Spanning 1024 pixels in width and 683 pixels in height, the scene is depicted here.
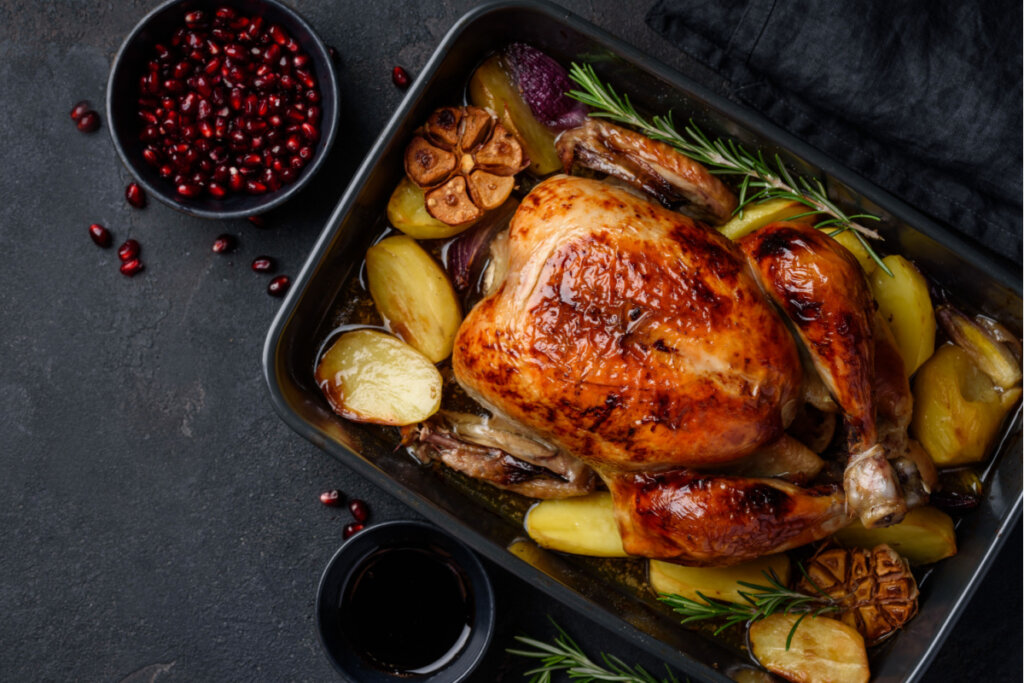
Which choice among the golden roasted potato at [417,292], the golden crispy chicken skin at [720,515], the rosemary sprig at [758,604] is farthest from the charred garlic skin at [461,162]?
the rosemary sprig at [758,604]

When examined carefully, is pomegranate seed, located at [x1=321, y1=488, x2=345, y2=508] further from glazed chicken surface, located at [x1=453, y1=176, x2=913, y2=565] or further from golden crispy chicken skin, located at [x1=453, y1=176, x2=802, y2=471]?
golden crispy chicken skin, located at [x1=453, y1=176, x2=802, y2=471]

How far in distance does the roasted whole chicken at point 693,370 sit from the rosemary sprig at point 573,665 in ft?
1.70

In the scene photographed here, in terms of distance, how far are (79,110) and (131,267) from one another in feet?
1.57

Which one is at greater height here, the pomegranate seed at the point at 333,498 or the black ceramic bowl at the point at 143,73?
the black ceramic bowl at the point at 143,73

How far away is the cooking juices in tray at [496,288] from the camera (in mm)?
2146

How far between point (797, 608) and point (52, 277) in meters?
2.28

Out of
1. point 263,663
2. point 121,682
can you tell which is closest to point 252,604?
point 263,663

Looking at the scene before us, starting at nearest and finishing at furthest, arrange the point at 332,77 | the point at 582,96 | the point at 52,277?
the point at 582,96 < the point at 332,77 < the point at 52,277

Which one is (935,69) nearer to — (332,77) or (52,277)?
(332,77)

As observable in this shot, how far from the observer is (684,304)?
5.94 feet

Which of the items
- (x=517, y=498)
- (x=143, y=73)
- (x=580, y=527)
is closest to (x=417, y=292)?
(x=517, y=498)

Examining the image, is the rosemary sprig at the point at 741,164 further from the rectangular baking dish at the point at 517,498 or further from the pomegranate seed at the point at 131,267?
the pomegranate seed at the point at 131,267

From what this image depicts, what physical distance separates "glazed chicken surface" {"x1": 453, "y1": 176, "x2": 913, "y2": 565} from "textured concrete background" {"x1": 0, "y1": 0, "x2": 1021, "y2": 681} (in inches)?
29.8

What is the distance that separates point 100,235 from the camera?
250cm
